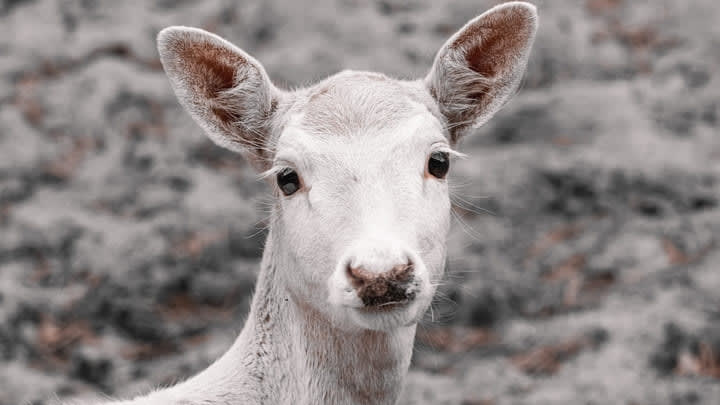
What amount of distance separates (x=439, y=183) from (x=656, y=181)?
5927 millimetres

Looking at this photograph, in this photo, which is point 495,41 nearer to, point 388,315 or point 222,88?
point 222,88

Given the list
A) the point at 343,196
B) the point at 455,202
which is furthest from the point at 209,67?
the point at 455,202

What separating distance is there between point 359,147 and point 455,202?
269 cm

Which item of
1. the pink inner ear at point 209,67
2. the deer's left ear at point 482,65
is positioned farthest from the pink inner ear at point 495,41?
the pink inner ear at point 209,67

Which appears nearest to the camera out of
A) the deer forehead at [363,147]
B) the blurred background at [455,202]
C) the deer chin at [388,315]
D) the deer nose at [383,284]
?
the deer nose at [383,284]

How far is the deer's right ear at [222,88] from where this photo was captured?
4449 millimetres

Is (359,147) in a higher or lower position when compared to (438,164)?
higher

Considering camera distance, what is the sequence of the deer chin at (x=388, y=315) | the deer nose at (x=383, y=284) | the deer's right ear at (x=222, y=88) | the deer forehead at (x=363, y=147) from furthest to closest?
the deer's right ear at (x=222, y=88) → the deer forehead at (x=363, y=147) → the deer chin at (x=388, y=315) → the deer nose at (x=383, y=284)

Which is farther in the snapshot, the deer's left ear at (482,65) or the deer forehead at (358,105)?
the deer's left ear at (482,65)

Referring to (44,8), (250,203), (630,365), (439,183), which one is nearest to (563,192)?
(630,365)

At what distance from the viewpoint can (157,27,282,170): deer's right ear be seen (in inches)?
175

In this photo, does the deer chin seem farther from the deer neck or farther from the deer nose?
the deer neck

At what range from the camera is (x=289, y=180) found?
421 centimetres

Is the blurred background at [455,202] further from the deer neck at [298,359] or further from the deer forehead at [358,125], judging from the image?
the deer forehead at [358,125]
